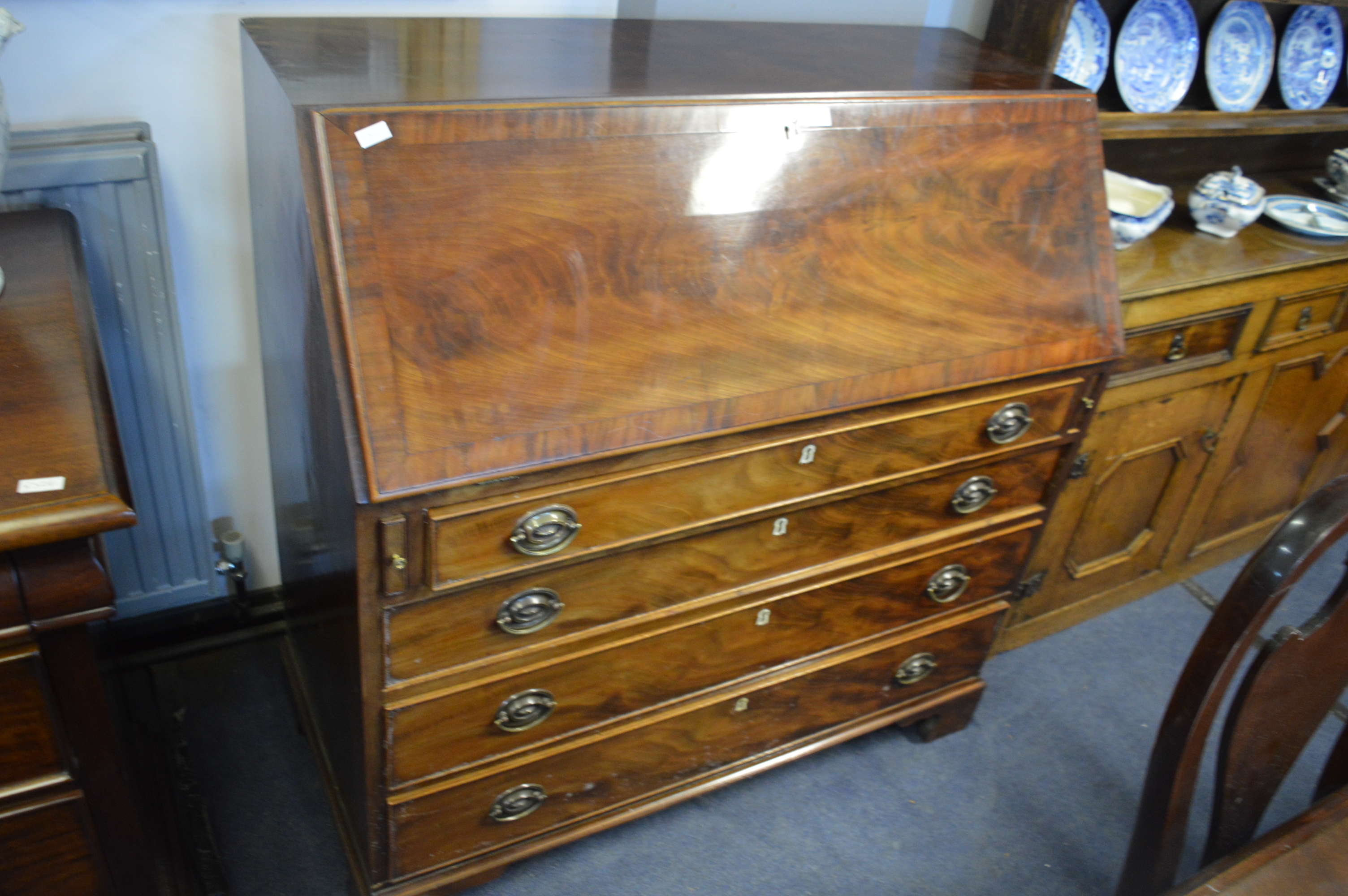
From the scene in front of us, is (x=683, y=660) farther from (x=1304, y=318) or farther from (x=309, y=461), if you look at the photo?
(x=1304, y=318)

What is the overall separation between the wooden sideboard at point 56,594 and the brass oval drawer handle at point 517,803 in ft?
1.44

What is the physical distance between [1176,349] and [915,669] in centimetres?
77

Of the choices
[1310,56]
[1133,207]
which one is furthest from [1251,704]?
[1310,56]

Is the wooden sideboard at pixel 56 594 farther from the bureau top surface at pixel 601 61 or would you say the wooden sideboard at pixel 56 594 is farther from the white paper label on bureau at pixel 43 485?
the bureau top surface at pixel 601 61

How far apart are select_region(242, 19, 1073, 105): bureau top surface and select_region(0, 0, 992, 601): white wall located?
0.10m

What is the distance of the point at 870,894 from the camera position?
163 centimetres

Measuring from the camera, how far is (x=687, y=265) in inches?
45.0

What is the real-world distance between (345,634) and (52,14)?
2.88 ft

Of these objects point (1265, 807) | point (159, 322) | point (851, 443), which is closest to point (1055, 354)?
point (851, 443)

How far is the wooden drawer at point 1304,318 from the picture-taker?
1.96m

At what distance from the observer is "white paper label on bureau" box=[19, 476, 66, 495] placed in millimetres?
824

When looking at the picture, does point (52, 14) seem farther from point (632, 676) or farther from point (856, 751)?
point (856, 751)

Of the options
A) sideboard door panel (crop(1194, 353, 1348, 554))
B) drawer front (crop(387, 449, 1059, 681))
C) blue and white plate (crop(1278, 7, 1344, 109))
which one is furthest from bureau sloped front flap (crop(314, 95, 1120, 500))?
blue and white plate (crop(1278, 7, 1344, 109))

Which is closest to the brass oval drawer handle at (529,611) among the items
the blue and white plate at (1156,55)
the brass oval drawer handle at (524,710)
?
the brass oval drawer handle at (524,710)
